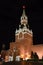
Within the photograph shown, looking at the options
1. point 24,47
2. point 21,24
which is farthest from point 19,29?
point 24,47

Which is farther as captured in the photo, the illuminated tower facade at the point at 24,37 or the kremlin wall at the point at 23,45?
the illuminated tower facade at the point at 24,37

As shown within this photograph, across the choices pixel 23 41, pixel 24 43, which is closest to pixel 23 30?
pixel 23 41

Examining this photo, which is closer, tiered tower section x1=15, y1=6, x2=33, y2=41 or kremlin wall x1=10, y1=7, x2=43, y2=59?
kremlin wall x1=10, y1=7, x2=43, y2=59

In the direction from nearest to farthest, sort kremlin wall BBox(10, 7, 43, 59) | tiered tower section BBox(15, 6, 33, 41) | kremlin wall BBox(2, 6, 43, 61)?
kremlin wall BBox(2, 6, 43, 61), kremlin wall BBox(10, 7, 43, 59), tiered tower section BBox(15, 6, 33, 41)

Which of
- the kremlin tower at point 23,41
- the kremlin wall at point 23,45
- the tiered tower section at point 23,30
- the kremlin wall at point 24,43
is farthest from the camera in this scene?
the tiered tower section at point 23,30

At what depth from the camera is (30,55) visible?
256 feet

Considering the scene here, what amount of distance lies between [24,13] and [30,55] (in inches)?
823

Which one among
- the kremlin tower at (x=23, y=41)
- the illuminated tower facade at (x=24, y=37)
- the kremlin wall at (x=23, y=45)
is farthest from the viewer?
the illuminated tower facade at (x=24, y=37)

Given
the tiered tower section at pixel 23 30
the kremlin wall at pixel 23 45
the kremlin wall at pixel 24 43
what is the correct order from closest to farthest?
the kremlin wall at pixel 23 45 → the kremlin wall at pixel 24 43 → the tiered tower section at pixel 23 30

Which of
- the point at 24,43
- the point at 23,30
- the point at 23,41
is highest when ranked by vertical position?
the point at 23,30

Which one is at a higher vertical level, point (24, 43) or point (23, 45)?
point (24, 43)

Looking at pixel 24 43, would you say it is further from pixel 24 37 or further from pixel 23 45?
pixel 24 37

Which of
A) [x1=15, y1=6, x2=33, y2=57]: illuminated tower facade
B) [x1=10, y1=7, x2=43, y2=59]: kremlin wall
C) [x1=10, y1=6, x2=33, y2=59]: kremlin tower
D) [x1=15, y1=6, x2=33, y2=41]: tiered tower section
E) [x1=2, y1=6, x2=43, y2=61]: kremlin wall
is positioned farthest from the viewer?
[x1=15, y1=6, x2=33, y2=41]: tiered tower section

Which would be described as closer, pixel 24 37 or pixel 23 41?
pixel 23 41
